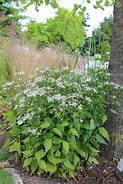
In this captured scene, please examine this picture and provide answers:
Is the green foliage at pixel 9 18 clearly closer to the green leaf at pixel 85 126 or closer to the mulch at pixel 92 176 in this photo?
the mulch at pixel 92 176

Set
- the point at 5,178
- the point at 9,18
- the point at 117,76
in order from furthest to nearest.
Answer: the point at 9,18
the point at 117,76
the point at 5,178

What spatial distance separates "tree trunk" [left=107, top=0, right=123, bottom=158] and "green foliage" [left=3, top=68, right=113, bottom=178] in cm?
21

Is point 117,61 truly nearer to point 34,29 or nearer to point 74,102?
point 74,102

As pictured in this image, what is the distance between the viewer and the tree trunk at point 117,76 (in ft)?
11.3

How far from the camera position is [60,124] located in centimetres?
300

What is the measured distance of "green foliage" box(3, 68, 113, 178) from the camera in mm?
2990

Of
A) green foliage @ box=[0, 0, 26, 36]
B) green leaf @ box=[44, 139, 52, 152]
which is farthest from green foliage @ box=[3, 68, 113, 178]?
green foliage @ box=[0, 0, 26, 36]

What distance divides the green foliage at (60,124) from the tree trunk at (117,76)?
21cm

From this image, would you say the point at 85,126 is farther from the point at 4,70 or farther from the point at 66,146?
the point at 4,70

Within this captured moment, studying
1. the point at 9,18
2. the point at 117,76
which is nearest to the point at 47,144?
the point at 117,76

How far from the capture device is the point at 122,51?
3451mm

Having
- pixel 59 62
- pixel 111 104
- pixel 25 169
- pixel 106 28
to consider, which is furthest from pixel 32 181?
pixel 59 62

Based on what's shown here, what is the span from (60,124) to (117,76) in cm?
87

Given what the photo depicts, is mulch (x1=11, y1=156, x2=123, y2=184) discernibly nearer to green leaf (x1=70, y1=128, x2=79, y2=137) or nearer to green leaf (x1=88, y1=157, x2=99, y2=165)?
green leaf (x1=88, y1=157, x2=99, y2=165)
